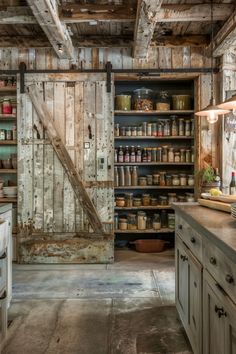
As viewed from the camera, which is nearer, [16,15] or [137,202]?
[16,15]

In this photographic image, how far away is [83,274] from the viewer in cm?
383

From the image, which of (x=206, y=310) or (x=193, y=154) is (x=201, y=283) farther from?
(x=193, y=154)

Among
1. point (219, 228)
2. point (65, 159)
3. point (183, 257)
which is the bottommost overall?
point (183, 257)

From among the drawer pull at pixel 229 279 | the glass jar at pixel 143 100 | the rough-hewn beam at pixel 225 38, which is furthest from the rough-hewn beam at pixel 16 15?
the drawer pull at pixel 229 279

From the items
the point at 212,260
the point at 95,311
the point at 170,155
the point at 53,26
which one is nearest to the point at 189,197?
the point at 170,155

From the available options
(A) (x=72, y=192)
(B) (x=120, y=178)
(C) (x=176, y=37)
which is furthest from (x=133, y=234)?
(C) (x=176, y=37)

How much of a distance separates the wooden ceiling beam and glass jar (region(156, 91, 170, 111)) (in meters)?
0.85

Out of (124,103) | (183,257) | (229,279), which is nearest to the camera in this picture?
(229,279)

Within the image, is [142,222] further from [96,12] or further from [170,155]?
[96,12]

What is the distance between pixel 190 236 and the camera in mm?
2084

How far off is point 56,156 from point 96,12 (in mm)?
1761

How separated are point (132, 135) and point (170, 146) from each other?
708 millimetres

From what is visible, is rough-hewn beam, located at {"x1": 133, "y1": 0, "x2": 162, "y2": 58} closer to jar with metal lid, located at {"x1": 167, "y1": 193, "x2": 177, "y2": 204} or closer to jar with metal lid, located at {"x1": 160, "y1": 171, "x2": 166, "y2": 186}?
jar with metal lid, located at {"x1": 160, "y1": 171, "x2": 166, "y2": 186}

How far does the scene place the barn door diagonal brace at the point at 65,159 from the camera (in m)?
4.27
